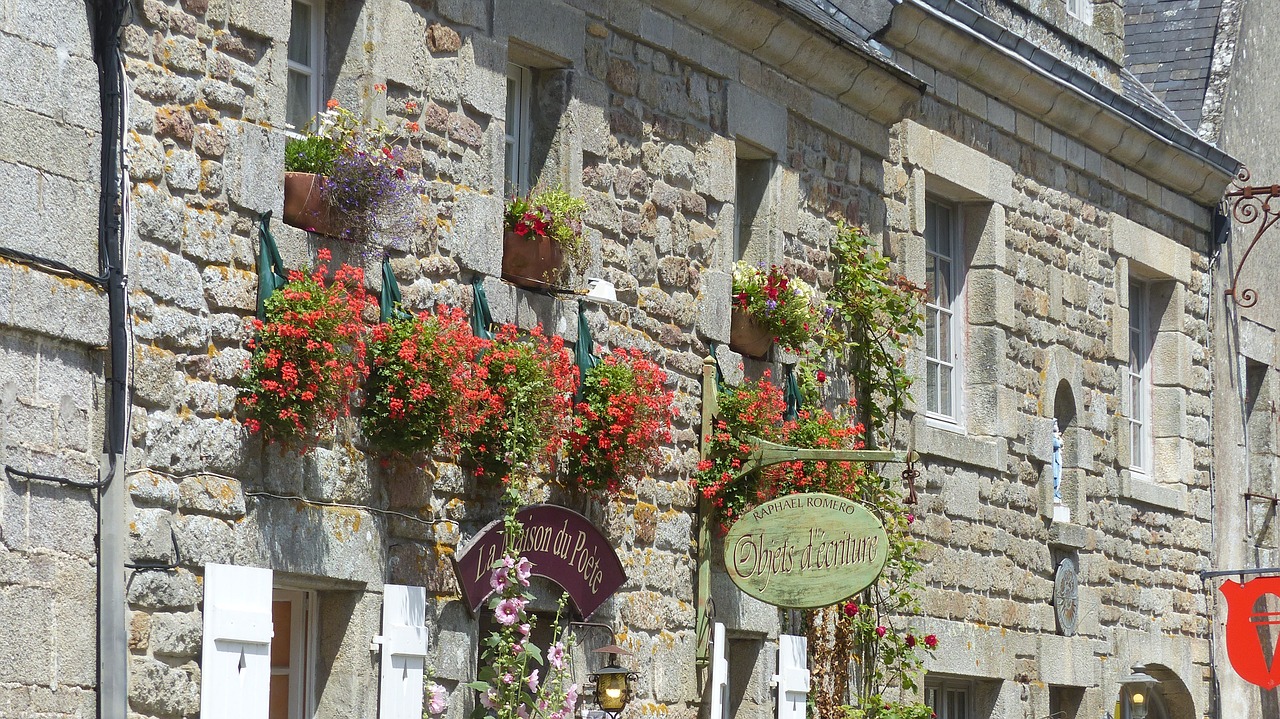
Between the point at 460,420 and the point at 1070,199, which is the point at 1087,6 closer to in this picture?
the point at 1070,199

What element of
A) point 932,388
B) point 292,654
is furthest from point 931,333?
point 292,654

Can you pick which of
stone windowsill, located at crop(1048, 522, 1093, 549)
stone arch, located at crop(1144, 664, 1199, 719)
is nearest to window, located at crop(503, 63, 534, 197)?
stone windowsill, located at crop(1048, 522, 1093, 549)

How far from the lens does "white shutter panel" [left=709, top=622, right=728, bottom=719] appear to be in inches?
381

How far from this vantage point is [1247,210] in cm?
1555

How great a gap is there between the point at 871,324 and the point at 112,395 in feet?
18.0

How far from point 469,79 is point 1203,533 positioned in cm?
833

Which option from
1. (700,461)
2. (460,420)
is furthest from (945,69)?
(460,420)

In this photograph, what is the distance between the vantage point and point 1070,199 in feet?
44.4

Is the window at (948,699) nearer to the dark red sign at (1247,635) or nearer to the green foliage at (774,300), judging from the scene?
the green foliage at (774,300)

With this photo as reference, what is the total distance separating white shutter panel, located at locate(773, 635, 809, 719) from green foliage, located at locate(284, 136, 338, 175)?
3843 mm

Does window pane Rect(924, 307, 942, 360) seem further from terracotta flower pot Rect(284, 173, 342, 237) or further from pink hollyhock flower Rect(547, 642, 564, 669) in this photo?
terracotta flower pot Rect(284, 173, 342, 237)

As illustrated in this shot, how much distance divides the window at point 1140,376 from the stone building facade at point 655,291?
0.08ft

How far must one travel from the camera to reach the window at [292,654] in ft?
24.8

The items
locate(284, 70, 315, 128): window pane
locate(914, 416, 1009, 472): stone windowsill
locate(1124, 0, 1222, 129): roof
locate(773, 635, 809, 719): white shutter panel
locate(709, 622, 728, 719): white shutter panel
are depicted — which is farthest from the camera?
locate(1124, 0, 1222, 129): roof
